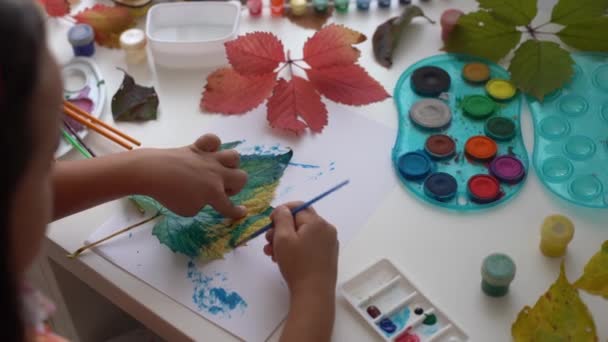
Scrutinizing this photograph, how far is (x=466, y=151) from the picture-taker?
84 cm

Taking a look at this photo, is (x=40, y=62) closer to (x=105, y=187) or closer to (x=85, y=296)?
(x=105, y=187)

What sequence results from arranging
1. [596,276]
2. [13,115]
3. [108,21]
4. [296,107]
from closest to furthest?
[13,115] → [596,276] → [296,107] → [108,21]

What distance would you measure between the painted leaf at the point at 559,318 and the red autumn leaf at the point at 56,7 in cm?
71

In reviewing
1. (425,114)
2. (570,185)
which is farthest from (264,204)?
(570,185)

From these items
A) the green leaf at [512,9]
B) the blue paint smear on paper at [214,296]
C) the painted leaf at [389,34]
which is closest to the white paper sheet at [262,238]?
the blue paint smear on paper at [214,296]

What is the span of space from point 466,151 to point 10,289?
0.54 m

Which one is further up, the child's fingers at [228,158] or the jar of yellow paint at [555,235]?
the child's fingers at [228,158]

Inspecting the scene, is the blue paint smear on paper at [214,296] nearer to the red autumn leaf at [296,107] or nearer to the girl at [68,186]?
the girl at [68,186]

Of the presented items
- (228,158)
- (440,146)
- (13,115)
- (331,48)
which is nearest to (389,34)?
(331,48)

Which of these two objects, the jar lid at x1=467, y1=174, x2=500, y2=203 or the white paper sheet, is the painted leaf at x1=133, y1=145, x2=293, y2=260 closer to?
the white paper sheet

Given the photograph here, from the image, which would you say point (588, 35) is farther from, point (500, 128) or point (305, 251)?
point (305, 251)

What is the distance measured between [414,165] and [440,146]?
1.6 inches

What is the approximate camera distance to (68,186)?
753 millimetres

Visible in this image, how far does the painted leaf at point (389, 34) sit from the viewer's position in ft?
3.11
